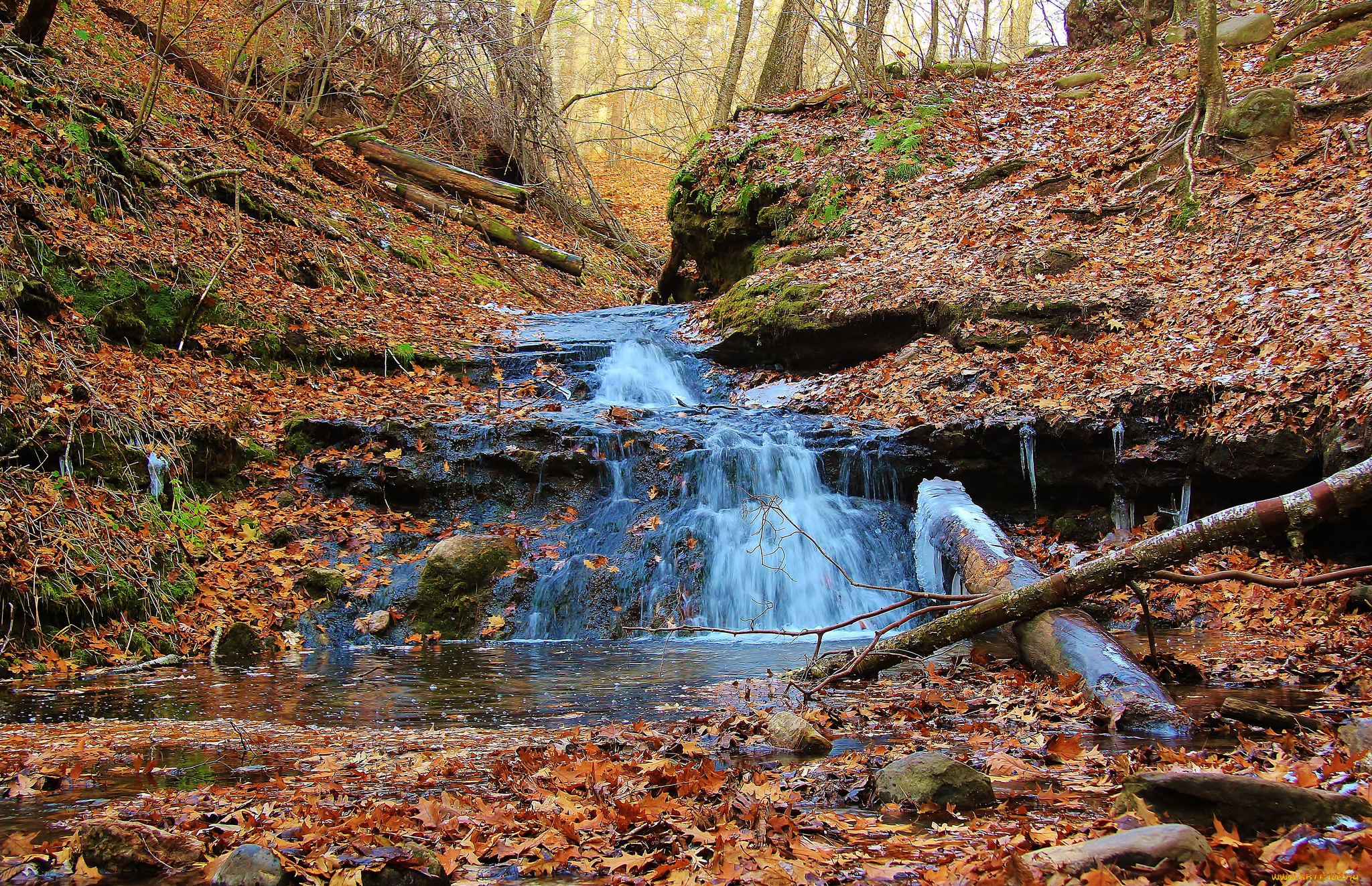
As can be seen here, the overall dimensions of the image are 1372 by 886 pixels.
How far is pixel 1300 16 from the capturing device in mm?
13641

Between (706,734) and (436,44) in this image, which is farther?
(436,44)

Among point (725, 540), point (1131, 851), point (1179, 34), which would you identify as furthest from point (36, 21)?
point (1179, 34)

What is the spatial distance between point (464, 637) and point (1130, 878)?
6.29 meters

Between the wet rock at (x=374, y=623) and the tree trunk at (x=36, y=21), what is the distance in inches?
349

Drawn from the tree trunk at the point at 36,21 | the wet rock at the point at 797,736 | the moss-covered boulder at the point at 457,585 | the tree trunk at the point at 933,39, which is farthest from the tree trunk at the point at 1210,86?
the tree trunk at the point at 36,21

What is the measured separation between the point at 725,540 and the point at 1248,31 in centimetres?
1394

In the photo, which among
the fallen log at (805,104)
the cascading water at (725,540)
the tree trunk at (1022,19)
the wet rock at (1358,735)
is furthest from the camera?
the tree trunk at (1022,19)

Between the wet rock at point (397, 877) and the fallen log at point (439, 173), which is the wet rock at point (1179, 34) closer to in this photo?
the fallen log at point (439, 173)

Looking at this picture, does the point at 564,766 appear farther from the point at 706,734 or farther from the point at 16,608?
the point at 16,608

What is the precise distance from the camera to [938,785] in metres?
2.68

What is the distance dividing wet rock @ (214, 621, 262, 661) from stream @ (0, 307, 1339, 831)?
0.31m

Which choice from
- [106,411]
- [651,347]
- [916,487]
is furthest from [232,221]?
[916,487]

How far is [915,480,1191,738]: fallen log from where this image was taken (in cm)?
364

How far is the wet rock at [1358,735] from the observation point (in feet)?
9.22
